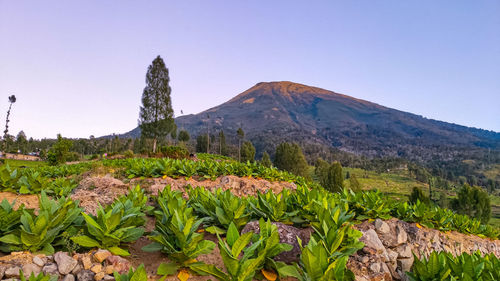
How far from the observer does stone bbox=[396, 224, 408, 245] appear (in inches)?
173

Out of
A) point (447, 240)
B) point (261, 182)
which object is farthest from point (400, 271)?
point (261, 182)

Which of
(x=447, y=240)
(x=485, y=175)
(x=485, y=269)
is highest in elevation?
(x=485, y=269)

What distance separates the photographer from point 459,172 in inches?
5955

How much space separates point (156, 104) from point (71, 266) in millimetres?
39132

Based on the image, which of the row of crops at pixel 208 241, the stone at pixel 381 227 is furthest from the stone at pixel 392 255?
the row of crops at pixel 208 241

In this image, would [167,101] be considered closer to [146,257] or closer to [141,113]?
[141,113]

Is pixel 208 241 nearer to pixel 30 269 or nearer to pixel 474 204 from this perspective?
pixel 30 269

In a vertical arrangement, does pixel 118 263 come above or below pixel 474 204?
above

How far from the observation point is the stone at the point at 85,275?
2252mm

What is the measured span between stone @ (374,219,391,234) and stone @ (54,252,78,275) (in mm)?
4501

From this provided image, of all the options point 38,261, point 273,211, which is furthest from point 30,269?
point 273,211

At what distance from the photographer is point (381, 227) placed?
174 inches

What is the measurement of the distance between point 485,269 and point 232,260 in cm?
291

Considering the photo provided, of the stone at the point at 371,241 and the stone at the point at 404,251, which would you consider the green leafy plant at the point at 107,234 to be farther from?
the stone at the point at 404,251
